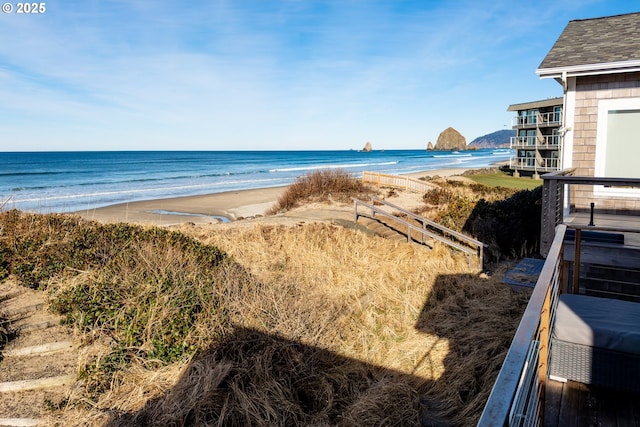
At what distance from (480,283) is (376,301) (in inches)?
114

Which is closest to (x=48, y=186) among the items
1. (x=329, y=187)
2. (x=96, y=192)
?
(x=96, y=192)

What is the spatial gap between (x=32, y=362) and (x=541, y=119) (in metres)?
52.7

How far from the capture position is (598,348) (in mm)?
3678

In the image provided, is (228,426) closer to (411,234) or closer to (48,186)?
(411,234)

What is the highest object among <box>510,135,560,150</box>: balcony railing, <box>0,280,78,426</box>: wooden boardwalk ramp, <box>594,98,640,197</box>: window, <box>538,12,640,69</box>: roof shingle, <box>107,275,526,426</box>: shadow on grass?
<box>538,12,640,69</box>: roof shingle

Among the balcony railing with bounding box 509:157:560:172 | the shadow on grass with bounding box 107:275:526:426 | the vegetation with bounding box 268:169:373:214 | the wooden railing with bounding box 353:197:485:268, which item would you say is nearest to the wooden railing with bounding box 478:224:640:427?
the shadow on grass with bounding box 107:275:526:426

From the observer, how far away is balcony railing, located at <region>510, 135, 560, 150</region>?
150ft

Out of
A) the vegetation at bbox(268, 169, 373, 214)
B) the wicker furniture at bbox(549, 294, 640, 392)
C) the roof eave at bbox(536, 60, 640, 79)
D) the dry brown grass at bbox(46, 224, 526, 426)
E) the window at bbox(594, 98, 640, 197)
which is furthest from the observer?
the vegetation at bbox(268, 169, 373, 214)

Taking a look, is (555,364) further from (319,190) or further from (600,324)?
(319,190)

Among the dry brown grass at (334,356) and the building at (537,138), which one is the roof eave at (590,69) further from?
the building at (537,138)

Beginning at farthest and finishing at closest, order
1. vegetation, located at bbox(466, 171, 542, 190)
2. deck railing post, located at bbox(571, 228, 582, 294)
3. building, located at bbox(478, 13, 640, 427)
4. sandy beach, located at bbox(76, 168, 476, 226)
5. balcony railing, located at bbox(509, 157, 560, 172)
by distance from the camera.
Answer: balcony railing, located at bbox(509, 157, 560, 172) → vegetation, located at bbox(466, 171, 542, 190) → sandy beach, located at bbox(76, 168, 476, 226) → deck railing post, located at bbox(571, 228, 582, 294) → building, located at bbox(478, 13, 640, 427)

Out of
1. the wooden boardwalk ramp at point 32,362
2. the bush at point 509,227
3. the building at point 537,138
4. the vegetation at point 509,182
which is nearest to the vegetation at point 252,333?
the wooden boardwalk ramp at point 32,362

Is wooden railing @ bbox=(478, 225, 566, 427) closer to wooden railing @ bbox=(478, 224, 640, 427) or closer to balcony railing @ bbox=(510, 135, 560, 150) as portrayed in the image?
wooden railing @ bbox=(478, 224, 640, 427)

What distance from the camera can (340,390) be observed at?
6258 mm
